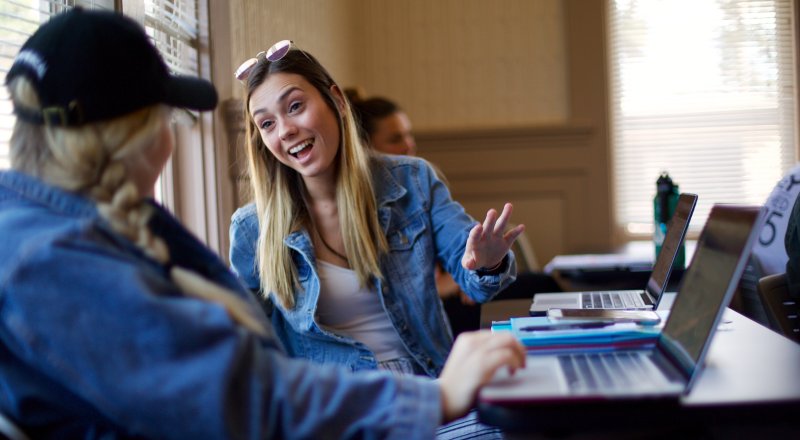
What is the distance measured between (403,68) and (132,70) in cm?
423

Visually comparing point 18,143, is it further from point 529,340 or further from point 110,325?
point 529,340

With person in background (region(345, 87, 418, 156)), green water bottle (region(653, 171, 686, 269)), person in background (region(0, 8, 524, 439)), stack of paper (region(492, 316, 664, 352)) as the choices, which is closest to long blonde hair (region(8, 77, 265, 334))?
person in background (region(0, 8, 524, 439))

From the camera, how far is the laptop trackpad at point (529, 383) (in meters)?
0.97

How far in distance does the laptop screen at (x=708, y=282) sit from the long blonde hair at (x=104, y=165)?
21.4 inches

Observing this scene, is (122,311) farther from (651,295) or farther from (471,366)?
(651,295)

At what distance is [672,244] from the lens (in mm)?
1739

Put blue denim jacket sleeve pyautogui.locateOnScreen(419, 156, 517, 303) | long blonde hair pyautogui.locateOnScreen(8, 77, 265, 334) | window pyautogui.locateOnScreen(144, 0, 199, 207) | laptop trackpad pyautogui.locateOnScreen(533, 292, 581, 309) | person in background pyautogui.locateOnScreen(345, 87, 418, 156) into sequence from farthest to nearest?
1. person in background pyautogui.locateOnScreen(345, 87, 418, 156)
2. window pyautogui.locateOnScreen(144, 0, 199, 207)
3. blue denim jacket sleeve pyautogui.locateOnScreen(419, 156, 517, 303)
4. laptop trackpad pyautogui.locateOnScreen(533, 292, 581, 309)
5. long blonde hair pyautogui.locateOnScreen(8, 77, 265, 334)

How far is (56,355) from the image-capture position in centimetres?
86

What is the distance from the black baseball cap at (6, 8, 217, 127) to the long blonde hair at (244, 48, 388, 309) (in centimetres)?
101

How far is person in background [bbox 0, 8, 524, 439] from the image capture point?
86cm

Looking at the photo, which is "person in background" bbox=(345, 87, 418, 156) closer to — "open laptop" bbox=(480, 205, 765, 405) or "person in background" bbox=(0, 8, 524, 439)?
"open laptop" bbox=(480, 205, 765, 405)

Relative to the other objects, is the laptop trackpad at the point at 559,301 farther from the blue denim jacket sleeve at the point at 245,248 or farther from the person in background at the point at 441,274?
the blue denim jacket sleeve at the point at 245,248

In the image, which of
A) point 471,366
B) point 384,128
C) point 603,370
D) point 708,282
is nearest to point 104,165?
point 471,366

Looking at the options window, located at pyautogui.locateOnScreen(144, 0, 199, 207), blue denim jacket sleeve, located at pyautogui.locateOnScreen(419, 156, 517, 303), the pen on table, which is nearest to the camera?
the pen on table
